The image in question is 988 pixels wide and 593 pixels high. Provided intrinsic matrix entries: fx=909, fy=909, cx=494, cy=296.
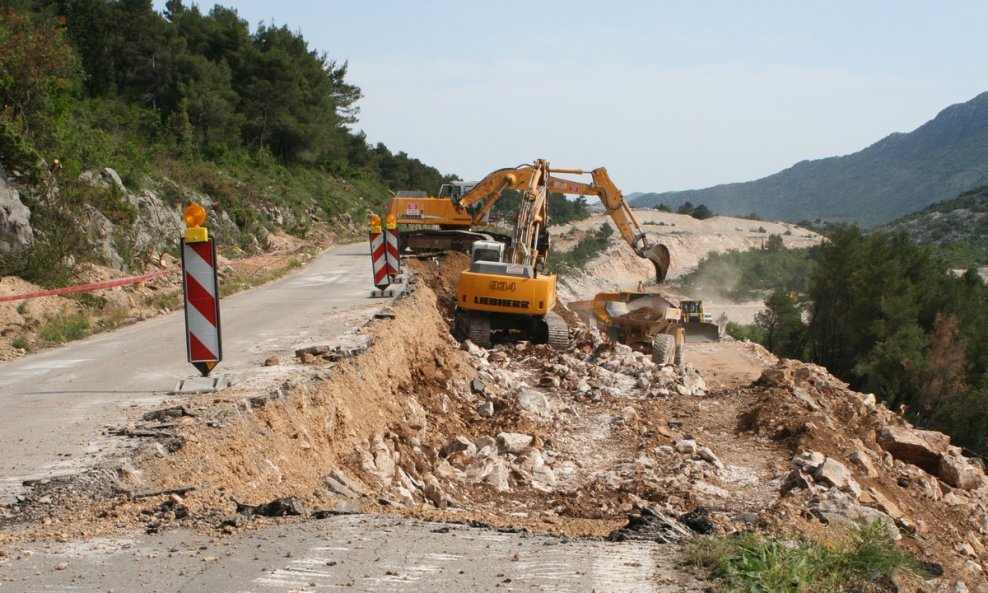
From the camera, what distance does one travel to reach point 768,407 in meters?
14.9

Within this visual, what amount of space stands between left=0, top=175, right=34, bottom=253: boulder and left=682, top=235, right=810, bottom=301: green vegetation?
184 feet

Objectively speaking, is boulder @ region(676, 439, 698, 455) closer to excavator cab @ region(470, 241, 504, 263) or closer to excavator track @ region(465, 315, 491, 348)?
excavator track @ region(465, 315, 491, 348)

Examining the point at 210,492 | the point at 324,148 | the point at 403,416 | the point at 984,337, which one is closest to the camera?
the point at 210,492

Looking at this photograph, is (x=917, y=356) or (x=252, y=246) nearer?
(x=252, y=246)

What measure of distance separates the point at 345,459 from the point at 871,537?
4567 millimetres

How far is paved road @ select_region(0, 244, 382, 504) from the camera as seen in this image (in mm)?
6379

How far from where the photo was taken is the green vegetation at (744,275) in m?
68.5

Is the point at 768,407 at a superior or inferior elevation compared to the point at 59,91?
inferior

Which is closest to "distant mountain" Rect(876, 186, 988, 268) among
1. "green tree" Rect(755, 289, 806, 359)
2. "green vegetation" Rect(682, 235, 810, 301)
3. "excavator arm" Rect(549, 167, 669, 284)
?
"green vegetation" Rect(682, 235, 810, 301)

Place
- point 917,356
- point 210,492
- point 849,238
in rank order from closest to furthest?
1. point 210,492
2. point 917,356
3. point 849,238

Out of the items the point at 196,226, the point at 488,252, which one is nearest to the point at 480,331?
the point at 488,252

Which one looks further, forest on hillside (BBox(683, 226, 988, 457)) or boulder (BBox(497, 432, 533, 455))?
forest on hillside (BBox(683, 226, 988, 457))

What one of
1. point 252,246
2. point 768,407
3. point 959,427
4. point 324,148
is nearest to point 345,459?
point 768,407

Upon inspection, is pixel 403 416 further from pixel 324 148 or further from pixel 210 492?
pixel 324 148
